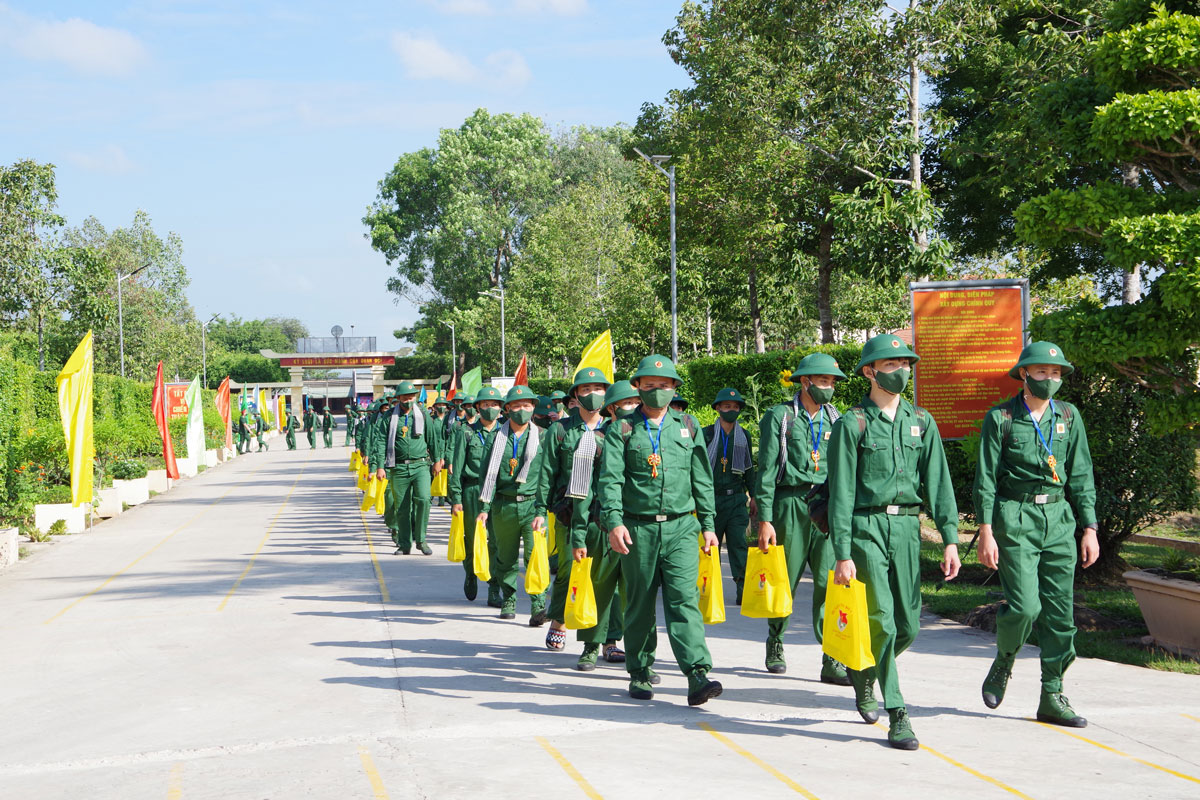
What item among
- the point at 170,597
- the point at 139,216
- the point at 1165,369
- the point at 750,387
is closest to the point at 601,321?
the point at 750,387

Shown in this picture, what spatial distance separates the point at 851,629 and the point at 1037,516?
141 centimetres

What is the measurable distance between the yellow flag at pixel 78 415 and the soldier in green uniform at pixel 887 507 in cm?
1500

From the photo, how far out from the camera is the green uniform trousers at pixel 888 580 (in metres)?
6.58

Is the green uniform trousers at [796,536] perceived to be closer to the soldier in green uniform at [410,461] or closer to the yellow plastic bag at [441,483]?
the soldier in green uniform at [410,461]

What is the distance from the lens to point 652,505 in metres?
7.73

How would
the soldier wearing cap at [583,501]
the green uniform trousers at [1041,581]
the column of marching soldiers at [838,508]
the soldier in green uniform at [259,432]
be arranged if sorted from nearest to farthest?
the column of marching soldiers at [838,508]
the green uniform trousers at [1041,581]
the soldier wearing cap at [583,501]
the soldier in green uniform at [259,432]

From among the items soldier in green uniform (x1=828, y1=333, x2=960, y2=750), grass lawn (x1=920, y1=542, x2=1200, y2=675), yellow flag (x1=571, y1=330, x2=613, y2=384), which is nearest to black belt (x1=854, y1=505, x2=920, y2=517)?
soldier in green uniform (x1=828, y1=333, x2=960, y2=750)

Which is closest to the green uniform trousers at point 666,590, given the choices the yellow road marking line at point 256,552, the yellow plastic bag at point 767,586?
the yellow plastic bag at point 767,586

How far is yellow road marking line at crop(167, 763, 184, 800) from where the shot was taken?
5965 millimetres

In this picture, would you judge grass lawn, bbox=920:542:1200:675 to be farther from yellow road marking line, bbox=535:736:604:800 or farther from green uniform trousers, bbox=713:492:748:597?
yellow road marking line, bbox=535:736:604:800

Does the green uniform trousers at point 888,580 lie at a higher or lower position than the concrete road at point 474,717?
higher

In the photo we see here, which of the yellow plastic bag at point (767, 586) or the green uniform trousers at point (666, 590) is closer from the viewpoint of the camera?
the green uniform trousers at point (666, 590)

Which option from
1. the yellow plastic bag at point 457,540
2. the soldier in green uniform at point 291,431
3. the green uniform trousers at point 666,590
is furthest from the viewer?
the soldier in green uniform at point 291,431

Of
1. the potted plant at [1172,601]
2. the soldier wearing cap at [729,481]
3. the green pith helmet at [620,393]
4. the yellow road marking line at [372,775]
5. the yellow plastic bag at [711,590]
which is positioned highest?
the green pith helmet at [620,393]
